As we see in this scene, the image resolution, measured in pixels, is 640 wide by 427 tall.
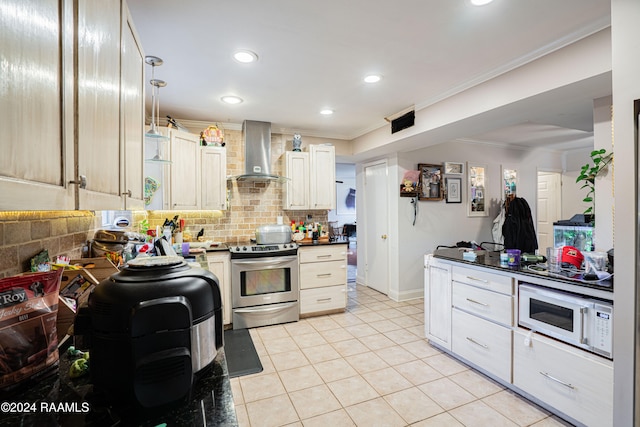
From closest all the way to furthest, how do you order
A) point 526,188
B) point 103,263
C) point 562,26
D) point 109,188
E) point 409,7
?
1. point 109,188
2. point 103,263
3. point 409,7
4. point 562,26
5. point 526,188

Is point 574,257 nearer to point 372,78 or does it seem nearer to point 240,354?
point 372,78

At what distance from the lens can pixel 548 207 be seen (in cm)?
576

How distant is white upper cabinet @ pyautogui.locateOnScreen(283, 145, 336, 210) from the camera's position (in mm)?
4023

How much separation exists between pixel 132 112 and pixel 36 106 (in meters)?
0.85

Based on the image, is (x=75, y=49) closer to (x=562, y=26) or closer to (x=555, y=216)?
(x=562, y=26)

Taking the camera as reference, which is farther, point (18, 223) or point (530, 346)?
point (530, 346)

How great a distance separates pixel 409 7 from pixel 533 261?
2.03 meters

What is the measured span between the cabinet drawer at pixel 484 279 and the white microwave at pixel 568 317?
0.09m

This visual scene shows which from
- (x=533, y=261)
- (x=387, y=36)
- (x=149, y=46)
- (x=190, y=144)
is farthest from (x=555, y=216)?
(x=149, y=46)

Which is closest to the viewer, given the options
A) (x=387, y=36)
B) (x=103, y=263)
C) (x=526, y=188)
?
(x=103, y=263)

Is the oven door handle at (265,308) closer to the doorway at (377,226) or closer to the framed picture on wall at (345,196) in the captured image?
the doorway at (377,226)

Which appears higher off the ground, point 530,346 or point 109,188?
point 109,188

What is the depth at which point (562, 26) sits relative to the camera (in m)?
1.83

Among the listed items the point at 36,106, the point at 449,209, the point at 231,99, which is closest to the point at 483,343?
the point at 449,209
